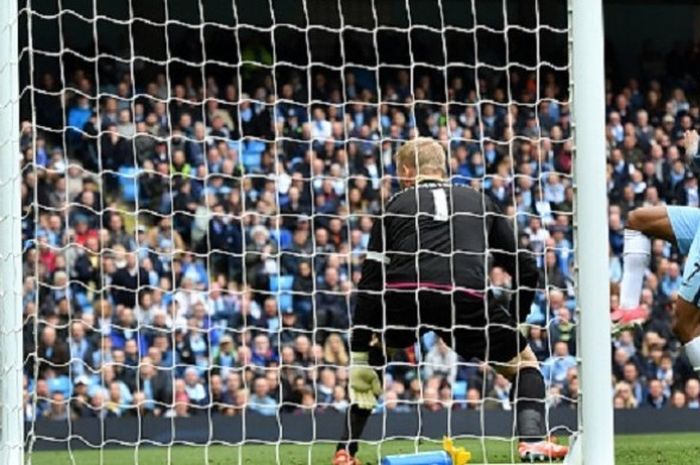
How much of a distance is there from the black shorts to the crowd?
4.23 m

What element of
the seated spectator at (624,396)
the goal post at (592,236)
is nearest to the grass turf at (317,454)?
the goal post at (592,236)

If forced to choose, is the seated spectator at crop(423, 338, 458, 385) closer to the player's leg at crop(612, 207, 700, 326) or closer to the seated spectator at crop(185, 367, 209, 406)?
the seated spectator at crop(185, 367, 209, 406)

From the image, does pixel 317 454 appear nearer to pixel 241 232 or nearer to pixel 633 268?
pixel 633 268

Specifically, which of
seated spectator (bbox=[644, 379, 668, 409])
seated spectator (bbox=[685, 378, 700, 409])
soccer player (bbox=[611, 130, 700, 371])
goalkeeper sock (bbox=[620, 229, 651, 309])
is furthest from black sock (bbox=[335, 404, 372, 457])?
seated spectator (bbox=[685, 378, 700, 409])

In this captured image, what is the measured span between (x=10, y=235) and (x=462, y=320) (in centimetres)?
258

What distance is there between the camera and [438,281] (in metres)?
8.64

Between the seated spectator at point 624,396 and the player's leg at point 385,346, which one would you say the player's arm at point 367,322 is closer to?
the player's leg at point 385,346

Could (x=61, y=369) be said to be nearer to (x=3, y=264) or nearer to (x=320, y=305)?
(x=320, y=305)

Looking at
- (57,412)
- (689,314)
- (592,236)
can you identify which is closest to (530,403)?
(689,314)

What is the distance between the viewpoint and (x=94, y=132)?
15422 millimetres

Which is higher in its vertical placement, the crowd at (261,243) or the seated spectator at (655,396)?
the crowd at (261,243)

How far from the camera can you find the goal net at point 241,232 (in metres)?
13.4

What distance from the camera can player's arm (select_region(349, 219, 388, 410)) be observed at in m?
8.68

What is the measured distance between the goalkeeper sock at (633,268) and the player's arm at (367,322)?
153 centimetres
